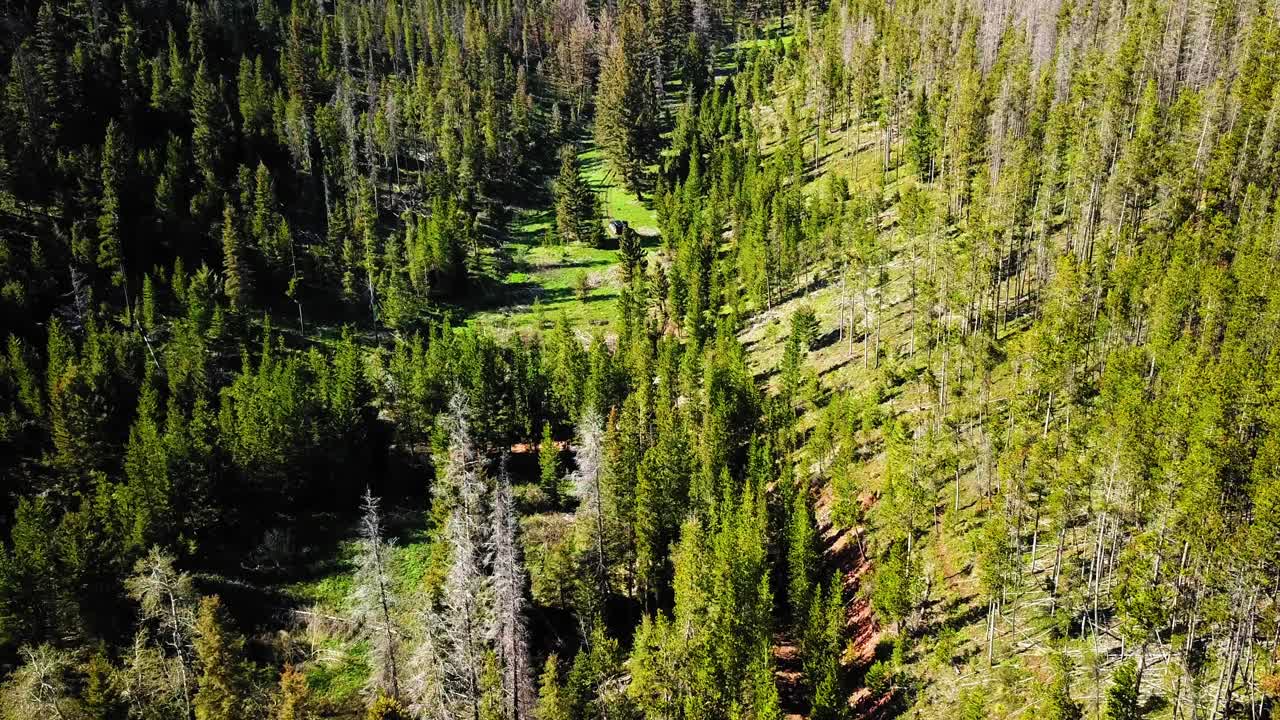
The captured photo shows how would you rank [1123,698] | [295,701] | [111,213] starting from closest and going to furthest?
1. [1123,698]
2. [295,701]
3. [111,213]

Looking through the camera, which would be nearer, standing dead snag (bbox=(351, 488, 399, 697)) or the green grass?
standing dead snag (bbox=(351, 488, 399, 697))

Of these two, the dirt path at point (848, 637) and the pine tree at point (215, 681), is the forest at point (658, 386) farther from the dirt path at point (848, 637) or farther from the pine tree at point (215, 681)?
the dirt path at point (848, 637)

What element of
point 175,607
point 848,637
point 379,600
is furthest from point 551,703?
point 175,607

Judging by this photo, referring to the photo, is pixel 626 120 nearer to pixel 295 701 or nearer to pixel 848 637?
pixel 848 637

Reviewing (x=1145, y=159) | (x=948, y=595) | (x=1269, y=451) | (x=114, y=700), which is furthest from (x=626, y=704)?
(x=1145, y=159)

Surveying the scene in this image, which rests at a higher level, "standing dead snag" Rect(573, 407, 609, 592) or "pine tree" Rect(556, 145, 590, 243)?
"pine tree" Rect(556, 145, 590, 243)

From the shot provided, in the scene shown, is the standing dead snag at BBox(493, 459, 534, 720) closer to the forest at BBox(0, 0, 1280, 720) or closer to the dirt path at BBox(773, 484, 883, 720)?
the forest at BBox(0, 0, 1280, 720)

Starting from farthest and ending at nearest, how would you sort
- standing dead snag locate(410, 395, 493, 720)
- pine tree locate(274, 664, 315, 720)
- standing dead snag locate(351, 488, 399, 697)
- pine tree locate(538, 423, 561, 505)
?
pine tree locate(538, 423, 561, 505) → standing dead snag locate(351, 488, 399, 697) → standing dead snag locate(410, 395, 493, 720) → pine tree locate(274, 664, 315, 720)

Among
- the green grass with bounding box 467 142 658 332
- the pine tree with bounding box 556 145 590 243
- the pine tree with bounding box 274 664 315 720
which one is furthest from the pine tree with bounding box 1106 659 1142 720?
the pine tree with bounding box 556 145 590 243

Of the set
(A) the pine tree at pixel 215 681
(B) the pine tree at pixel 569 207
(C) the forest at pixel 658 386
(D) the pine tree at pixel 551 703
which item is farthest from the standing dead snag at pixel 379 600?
(B) the pine tree at pixel 569 207
